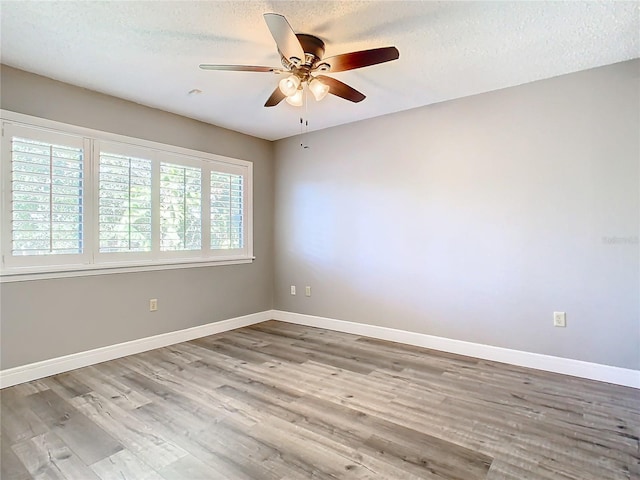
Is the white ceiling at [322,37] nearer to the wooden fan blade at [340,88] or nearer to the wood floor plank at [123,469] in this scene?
the wooden fan blade at [340,88]

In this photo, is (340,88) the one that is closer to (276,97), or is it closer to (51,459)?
(276,97)

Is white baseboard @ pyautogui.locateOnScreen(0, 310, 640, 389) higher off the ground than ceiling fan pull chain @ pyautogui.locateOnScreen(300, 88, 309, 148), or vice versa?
ceiling fan pull chain @ pyautogui.locateOnScreen(300, 88, 309, 148)

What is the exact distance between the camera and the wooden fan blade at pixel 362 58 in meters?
1.96

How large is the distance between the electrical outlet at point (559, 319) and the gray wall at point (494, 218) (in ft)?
0.16

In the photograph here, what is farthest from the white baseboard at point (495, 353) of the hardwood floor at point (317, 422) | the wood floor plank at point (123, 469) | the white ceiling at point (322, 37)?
the wood floor plank at point (123, 469)

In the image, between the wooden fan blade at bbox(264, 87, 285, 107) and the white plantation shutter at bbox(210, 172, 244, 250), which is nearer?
the wooden fan blade at bbox(264, 87, 285, 107)

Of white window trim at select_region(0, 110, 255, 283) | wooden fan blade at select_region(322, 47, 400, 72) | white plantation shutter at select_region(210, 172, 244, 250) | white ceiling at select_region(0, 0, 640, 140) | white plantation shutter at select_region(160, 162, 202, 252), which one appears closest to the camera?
wooden fan blade at select_region(322, 47, 400, 72)

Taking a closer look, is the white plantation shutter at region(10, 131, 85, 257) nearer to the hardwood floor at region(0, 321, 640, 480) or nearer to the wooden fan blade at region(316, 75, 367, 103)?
the hardwood floor at region(0, 321, 640, 480)

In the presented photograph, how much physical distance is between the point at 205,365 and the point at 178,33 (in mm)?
2584

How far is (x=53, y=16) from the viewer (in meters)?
2.12

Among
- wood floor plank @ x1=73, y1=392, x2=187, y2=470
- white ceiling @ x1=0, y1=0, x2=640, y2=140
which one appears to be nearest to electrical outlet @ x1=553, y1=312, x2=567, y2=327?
white ceiling @ x1=0, y1=0, x2=640, y2=140

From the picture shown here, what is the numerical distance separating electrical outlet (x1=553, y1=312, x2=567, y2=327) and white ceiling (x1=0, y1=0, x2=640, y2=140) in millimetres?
1960

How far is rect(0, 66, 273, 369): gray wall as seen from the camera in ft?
9.20

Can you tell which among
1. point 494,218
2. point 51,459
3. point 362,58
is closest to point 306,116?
point 362,58
